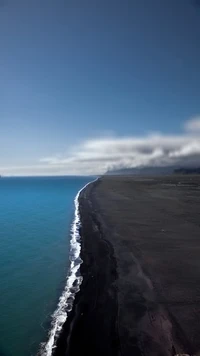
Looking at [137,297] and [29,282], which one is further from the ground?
[137,297]

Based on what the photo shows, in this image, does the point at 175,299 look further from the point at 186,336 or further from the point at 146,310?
the point at 186,336

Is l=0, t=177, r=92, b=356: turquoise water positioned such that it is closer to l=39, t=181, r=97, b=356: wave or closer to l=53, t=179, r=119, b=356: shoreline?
l=39, t=181, r=97, b=356: wave

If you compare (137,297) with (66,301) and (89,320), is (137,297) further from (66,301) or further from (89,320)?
(66,301)

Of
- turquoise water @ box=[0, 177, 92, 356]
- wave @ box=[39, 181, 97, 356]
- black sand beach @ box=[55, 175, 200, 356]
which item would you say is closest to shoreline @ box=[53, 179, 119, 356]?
black sand beach @ box=[55, 175, 200, 356]

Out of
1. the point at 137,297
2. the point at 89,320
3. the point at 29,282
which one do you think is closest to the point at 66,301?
the point at 89,320

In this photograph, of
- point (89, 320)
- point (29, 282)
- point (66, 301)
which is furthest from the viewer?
point (29, 282)

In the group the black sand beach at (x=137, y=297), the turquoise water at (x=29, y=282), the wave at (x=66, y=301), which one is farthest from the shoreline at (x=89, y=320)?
the turquoise water at (x=29, y=282)

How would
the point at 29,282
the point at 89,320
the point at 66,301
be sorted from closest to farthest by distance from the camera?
the point at 89,320
the point at 66,301
the point at 29,282

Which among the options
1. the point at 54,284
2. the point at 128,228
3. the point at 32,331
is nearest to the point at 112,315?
the point at 32,331

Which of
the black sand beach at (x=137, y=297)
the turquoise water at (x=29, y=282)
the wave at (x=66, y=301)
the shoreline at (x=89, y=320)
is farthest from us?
the turquoise water at (x=29, y=282)

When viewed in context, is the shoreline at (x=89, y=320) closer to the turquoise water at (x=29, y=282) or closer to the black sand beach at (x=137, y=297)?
the black sand beach at (x=137, y=297)

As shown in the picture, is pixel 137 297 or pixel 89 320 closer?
pixel 89 320
